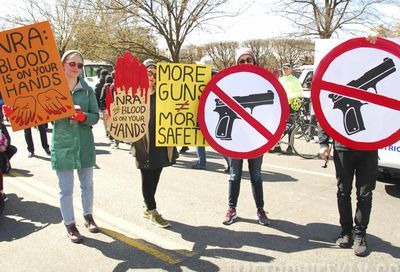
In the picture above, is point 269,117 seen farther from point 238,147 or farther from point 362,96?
point 362,96

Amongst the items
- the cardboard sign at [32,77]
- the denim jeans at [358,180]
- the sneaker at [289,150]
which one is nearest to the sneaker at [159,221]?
the cardboard sign at [32,77]

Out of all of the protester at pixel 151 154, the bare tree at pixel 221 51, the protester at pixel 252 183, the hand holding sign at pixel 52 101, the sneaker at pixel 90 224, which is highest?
the bare tree at pixel 221 51

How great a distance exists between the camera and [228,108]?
3.61 meters

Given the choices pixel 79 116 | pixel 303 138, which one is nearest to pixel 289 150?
pixel 303 138

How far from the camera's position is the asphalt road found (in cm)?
344

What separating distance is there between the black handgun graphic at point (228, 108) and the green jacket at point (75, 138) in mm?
1239

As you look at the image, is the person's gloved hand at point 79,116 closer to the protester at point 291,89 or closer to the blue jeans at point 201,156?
the blue jeans at point 201,156

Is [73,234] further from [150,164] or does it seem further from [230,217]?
[230,217]

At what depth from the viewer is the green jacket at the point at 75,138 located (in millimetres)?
3734

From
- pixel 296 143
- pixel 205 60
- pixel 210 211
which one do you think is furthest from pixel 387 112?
pixel 296 143

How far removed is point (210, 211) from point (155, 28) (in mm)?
13380

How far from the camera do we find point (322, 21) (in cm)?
2097

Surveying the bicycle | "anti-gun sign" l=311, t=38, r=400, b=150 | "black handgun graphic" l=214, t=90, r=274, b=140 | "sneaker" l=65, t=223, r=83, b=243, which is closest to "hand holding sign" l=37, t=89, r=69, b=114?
"sneaker" l=65, t=223, r=83, b=243

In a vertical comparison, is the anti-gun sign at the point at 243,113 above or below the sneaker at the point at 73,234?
above
